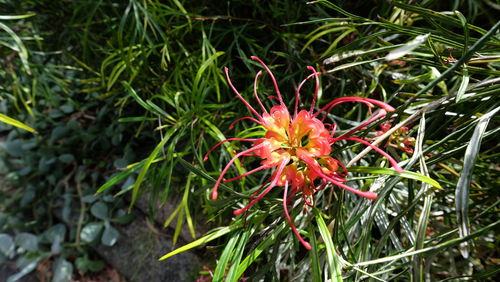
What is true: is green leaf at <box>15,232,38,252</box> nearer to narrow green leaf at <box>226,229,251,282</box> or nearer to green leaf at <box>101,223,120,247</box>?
green leaf at <box>101,223,120,247</box>

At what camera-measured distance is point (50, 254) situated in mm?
1195

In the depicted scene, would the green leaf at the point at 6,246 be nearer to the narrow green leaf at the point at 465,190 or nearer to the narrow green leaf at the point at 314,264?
the narrow green leaf at the point at 314,264

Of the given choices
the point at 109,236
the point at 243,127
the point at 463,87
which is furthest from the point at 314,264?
the point at 109,236

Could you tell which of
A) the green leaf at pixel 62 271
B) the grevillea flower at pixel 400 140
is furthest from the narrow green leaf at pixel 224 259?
the green leaf at pixel 62 271

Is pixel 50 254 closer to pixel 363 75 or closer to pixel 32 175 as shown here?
pixel 32 175

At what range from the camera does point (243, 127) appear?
2.79 ft

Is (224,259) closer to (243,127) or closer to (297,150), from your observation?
(297,150)

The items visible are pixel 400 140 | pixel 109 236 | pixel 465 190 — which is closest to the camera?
pixel 465 190

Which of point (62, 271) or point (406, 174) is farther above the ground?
point (406, 174)

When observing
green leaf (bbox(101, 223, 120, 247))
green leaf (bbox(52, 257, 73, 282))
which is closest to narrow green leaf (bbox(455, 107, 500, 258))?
green leaf (bbox(101, 223, 120, 247))

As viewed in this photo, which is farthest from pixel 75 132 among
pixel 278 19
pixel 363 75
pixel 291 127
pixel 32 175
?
pixel 291 127

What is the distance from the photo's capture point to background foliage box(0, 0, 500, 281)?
1.44 feet

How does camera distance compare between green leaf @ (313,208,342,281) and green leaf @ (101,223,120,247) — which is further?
green leaf @ (101,223,120,247)

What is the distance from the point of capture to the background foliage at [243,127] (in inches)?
17.3
